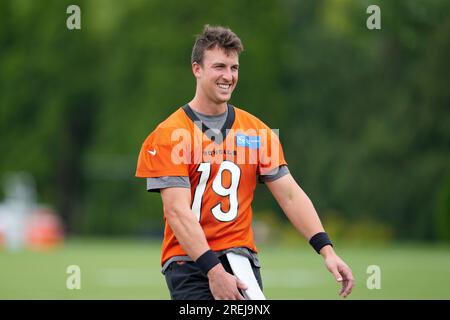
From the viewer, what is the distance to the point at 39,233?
34.2m

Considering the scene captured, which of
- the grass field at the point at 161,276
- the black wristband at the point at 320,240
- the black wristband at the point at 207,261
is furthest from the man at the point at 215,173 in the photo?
the grass field at the point at 161,276

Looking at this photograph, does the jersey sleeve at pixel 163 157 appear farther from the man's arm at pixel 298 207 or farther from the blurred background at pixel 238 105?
the blurred background at pixel 238 105

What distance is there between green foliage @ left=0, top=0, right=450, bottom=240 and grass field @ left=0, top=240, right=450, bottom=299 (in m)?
14.0

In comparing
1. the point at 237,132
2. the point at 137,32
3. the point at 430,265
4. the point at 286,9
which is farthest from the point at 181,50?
the point at 237,132

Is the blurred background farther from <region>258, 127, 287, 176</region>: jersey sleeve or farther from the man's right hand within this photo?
the man's right hand

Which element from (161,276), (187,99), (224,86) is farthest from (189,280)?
(187,99)

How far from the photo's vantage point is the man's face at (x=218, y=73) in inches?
258

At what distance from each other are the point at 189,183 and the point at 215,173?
217mm

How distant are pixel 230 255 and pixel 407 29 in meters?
23.3

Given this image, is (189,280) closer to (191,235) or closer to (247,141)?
(191,235)

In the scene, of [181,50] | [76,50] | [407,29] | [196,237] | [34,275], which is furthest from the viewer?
[76,50]

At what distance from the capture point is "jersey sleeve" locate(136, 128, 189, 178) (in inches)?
253

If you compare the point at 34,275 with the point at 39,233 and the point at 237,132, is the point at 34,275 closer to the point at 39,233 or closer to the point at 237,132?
the point at 237,132

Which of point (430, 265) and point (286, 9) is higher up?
point (286, 9)
